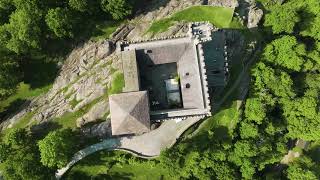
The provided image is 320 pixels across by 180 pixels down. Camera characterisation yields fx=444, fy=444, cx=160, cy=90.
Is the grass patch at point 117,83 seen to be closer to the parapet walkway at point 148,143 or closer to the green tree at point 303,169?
the parapet walkway at point 148,143

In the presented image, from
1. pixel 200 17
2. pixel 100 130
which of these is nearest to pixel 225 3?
pixel 200 17

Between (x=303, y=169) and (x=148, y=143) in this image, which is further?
(x=303, y=169)

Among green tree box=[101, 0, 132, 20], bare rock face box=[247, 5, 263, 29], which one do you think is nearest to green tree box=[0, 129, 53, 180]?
green tree box=[101, 0, 132, 20]

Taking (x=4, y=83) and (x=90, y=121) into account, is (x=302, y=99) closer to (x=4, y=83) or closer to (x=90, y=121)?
(x=90, y=121)

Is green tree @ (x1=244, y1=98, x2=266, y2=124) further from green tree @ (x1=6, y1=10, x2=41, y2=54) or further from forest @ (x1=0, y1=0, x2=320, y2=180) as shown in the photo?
green tree @ (x1=6, y1=10, x2=41, y2=54)


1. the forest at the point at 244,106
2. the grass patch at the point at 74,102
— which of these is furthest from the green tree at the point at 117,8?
the grass patch at the point at 74,102

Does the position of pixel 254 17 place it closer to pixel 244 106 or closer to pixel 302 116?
pixel 244 106

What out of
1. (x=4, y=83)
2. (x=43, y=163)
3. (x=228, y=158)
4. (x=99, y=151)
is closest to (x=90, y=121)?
(x=99, y=151)
